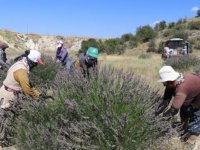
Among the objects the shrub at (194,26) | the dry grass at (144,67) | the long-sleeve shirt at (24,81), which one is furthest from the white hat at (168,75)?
the shrub at (194,26)

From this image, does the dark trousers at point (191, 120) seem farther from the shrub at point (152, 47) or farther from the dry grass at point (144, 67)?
the shrub at point (152, 47)

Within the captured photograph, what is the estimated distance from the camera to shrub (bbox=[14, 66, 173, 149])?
242 inches

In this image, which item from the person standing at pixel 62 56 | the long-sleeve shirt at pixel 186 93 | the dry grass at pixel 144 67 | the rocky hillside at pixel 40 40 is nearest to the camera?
the long-sleeve shirt at pixel 186 93

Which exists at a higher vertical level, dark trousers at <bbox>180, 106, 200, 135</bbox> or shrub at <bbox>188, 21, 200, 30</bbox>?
shrub at <bbox>188, 21, 200, 30</bbox>

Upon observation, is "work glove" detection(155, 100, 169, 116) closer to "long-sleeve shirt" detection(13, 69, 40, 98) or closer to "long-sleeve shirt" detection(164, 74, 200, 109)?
"long-sleeve shirt" detection(164, 74, 200, 109)

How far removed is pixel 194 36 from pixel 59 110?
178 ft

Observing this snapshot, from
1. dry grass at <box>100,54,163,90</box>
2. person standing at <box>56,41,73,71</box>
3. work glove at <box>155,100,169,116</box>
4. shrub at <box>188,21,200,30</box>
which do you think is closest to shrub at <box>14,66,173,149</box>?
work glove at <box>155,100,169,116</box>

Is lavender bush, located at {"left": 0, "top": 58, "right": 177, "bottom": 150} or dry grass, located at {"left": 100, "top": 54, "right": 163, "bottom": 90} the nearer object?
lavender bush, located at {"left": 0, "top": 58, "right": 177, "bottom": 150}

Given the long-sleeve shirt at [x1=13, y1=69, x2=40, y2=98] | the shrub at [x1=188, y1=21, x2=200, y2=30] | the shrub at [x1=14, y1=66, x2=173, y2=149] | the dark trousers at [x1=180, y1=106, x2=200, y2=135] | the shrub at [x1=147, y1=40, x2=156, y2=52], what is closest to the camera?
the shrub at [x1=14, y1=66, x2=173, y2=149]

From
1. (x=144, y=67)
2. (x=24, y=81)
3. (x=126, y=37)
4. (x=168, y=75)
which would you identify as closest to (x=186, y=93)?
(x=168, y=75)

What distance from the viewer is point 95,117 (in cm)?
630

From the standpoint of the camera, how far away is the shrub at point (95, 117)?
6.14 m

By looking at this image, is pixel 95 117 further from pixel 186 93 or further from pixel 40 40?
pixel 40 40

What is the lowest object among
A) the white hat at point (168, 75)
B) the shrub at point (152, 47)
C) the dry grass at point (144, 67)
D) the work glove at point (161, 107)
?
the shrub at point (152, 47)
